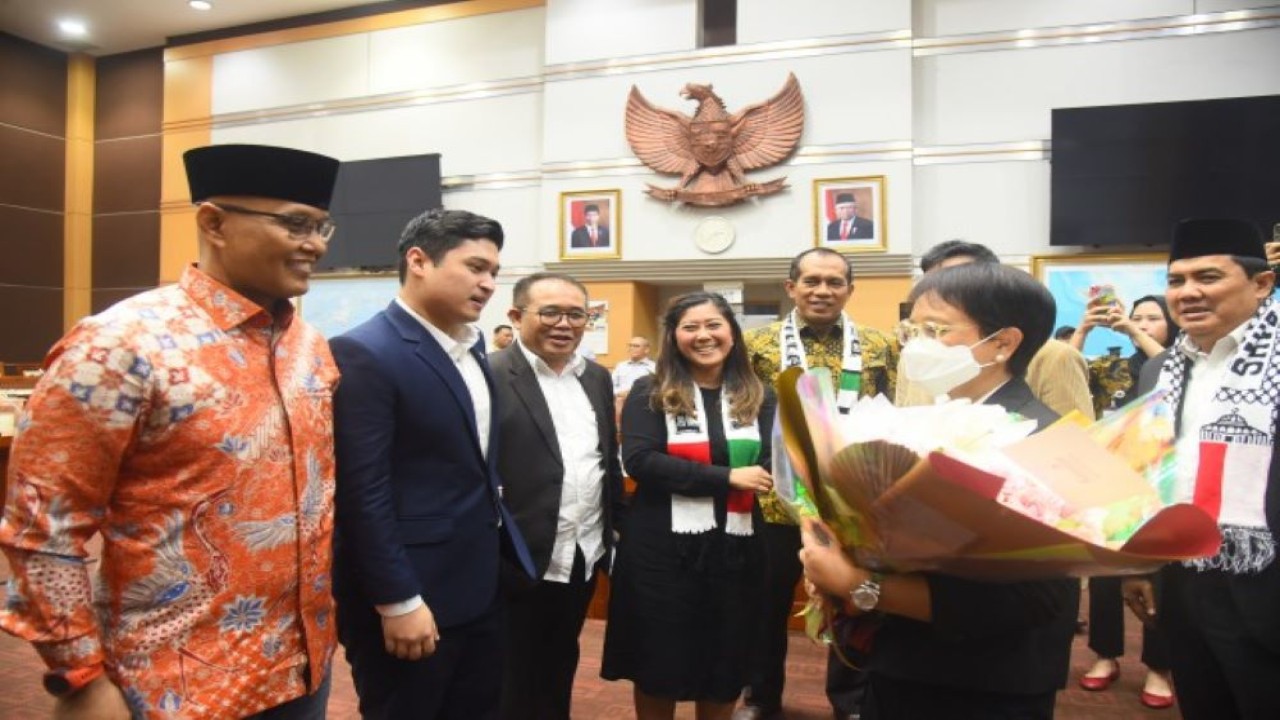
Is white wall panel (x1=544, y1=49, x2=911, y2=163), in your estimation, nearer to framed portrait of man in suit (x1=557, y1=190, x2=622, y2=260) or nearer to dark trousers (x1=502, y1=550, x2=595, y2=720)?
framed portrait of man in suit (x1=557, y1=190, x2=622, y2=260)

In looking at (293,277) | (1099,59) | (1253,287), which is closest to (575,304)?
(293,277)

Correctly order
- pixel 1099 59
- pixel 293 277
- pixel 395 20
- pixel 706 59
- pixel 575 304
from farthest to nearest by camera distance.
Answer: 1. pixel 395 20
2. pixel 706 59
3. pixel 1099 59
4. pixel 575 304
5. pixel 293 277

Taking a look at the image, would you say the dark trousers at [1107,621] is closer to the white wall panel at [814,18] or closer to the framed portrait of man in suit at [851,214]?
the framed portrait of man in suit at [851,214]

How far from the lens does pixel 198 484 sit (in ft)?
3.73

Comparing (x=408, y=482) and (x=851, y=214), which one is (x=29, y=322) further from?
(x=408, y=482)

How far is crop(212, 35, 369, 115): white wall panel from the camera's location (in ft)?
Answer: 29.0

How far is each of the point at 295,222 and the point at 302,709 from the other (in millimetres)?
798

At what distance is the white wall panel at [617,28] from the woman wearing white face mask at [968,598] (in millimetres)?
6770

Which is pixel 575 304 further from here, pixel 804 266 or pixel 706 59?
pixel 706 59

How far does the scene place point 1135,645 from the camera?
3.50 metres

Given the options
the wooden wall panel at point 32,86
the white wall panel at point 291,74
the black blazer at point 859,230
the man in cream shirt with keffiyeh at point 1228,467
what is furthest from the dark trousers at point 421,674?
the wooden wall panel at point 32,86

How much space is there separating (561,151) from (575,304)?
593cm

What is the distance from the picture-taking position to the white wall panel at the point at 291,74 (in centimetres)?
883

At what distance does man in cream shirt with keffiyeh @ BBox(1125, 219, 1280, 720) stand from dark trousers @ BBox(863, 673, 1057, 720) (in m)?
0.49
